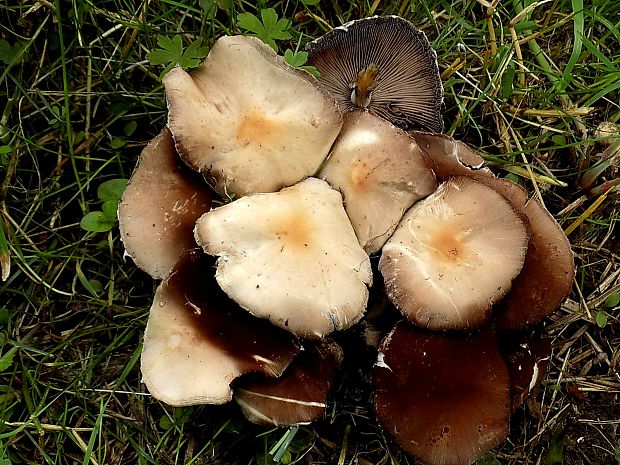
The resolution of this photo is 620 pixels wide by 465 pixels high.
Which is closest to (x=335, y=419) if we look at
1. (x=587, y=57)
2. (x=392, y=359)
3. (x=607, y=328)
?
(x=392, y=359)

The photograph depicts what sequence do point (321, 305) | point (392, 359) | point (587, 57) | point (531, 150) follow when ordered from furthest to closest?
point (587, 57)
point (531, 150)
point (392, 359)
point (321, 305)

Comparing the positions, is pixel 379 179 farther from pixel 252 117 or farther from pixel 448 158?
pixel 252 117

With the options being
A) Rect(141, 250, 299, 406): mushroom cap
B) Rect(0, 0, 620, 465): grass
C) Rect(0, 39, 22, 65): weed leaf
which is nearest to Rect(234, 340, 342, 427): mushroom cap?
Rect(141, 250, 299, 406): mushroom cap

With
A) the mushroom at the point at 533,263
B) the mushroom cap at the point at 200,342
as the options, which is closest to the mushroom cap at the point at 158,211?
the mushroom cap at the point at 200,342

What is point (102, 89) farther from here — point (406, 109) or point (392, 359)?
point (392, 359)

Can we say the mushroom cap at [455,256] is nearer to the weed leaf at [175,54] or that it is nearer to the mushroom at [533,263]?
the mushroom at [533,263]

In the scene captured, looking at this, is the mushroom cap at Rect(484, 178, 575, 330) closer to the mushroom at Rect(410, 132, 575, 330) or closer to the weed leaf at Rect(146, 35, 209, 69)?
the mushroom at Rect(410, 132, 575, 330)

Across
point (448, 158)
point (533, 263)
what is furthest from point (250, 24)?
point (533, 263)
